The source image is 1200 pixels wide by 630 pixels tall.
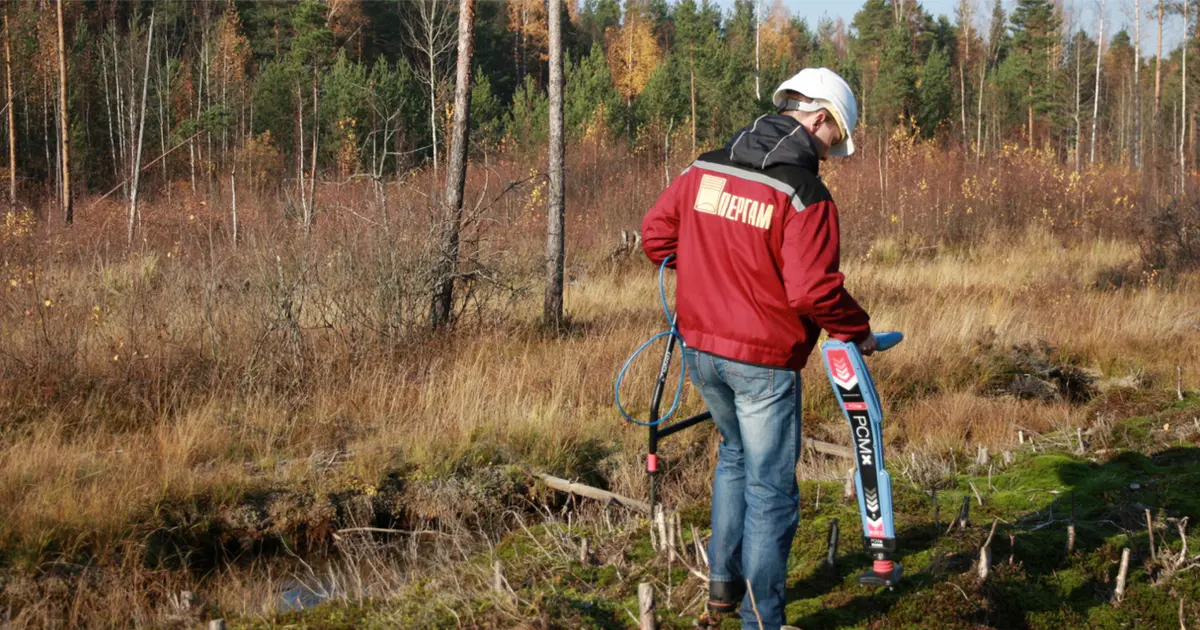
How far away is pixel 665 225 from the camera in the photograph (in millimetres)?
3770

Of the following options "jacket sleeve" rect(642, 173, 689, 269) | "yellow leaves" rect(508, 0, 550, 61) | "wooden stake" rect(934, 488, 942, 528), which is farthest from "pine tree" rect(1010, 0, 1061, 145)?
"jacket sleeve" rect(642, 173, 689, 269)

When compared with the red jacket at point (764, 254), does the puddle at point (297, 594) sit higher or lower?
lower

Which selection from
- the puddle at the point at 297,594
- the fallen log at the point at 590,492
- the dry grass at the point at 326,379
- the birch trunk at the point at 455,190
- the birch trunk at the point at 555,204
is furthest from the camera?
the birch trunk at the point at 555,204

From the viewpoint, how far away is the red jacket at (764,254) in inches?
127

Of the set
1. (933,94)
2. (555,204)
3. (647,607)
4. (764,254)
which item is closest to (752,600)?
(647,607)

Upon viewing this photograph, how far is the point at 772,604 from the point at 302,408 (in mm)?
4643

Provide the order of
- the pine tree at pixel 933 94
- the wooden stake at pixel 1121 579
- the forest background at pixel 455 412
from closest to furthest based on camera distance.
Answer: the wooden stake at pixel 1121 579 < the forest background at pixel 455 412 < the pine tree at pixel 933 94

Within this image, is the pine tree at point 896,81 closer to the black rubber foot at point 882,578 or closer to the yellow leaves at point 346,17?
the yellow leaves at point 346,17

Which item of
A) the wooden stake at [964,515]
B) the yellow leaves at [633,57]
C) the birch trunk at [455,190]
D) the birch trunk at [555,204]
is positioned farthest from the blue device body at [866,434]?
the yellow leaves at [633,57]

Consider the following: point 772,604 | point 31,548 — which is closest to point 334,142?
point 31,548

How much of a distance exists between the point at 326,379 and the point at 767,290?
5.05m

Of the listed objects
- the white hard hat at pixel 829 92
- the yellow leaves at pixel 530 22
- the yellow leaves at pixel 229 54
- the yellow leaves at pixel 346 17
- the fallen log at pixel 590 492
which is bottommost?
the fallen log at pixel 590 492

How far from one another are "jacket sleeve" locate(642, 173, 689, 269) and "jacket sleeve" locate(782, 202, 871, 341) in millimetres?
546

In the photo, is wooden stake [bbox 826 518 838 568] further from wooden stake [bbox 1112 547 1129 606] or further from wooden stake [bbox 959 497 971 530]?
wooden stake [bbox 1112 547 1129 606]
